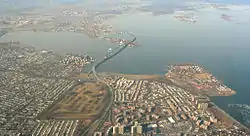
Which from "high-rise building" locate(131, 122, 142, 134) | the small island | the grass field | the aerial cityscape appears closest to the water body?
the aerial cityscape

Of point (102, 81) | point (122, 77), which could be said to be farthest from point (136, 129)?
point (122, 77)

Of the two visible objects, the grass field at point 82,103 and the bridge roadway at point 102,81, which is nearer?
the bridge roadway at point 102,81

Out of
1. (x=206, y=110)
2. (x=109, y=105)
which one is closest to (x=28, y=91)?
(x=109, y=105)

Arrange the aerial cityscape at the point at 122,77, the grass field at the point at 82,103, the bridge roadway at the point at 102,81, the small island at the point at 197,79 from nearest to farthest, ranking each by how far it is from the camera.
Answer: the bridge roadway at the point at 102,81
the aerial cityscape at the point at 122,77
the grass field at the point at 82,103
the small island at the point at 197,79

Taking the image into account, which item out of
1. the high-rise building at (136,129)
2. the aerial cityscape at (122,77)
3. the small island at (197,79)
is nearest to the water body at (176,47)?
the aerial cityscape at (122,77)

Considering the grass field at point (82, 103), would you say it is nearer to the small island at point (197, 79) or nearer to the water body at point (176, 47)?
the water body at point (176, 47)

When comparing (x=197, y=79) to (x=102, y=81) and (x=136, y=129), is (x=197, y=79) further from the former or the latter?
(x=136, y=129)
